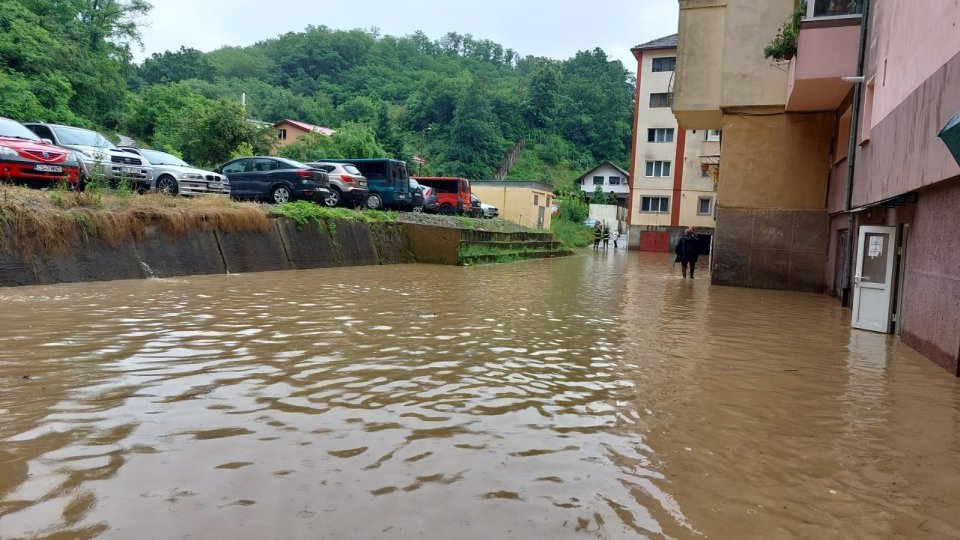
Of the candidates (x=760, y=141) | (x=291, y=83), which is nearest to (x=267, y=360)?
(x=760, y=141)

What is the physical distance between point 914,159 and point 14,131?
15012 mm

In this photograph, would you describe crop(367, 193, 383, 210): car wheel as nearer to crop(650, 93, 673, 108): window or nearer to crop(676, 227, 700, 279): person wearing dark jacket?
crop(676, 227, 700, 279): person wearing dark jacket

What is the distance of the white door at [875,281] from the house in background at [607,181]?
60.3m

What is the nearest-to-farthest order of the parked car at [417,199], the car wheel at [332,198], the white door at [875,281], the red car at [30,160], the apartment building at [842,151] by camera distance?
the apartment building at [842,151] < the white door at [875,281] < the red car at [30,160] < the car wheel at [332,198] < the parked car at [417,199]

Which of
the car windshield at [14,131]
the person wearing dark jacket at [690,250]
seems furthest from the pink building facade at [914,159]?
the car windshield at [14,131]

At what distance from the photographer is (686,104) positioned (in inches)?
688

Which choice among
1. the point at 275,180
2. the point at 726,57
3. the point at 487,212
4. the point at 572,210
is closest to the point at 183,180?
the point at 275,180

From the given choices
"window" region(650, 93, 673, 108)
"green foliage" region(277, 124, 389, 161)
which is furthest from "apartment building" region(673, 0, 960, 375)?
"window" region(650, 93, 673, 108)

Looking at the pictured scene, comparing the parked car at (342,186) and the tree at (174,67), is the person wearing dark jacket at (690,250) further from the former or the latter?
the tree at (174,67)

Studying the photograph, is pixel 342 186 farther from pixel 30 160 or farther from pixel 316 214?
pixel 30 160

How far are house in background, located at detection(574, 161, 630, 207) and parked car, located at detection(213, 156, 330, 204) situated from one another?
5417 centimetres

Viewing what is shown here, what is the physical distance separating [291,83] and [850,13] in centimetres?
7077

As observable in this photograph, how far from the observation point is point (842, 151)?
14.4 metres

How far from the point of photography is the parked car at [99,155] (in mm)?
13281
